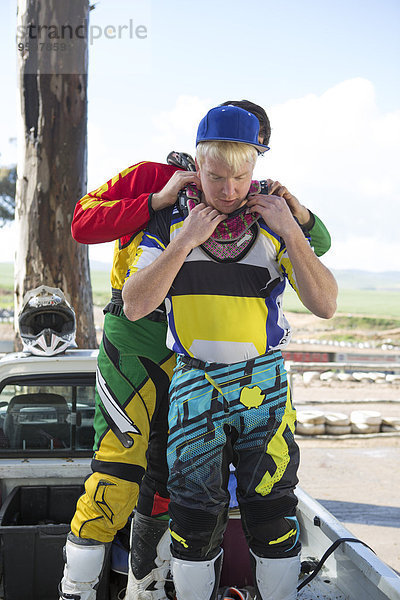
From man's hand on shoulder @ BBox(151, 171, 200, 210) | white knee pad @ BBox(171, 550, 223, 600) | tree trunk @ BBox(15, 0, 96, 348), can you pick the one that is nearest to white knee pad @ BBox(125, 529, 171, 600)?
white knee pad @ BBox(171, 550, 223, 600)

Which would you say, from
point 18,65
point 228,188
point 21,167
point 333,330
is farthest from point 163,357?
point 333,330

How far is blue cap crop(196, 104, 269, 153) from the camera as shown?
174 centimetres

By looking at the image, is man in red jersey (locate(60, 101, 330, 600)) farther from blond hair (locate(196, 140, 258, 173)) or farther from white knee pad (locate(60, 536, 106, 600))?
blond hair (locate(196, 140, 258, 173))

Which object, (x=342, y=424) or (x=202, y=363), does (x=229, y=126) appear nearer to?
(x=202, y=363)

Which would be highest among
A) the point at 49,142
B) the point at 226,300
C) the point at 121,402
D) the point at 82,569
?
the point at 49,142

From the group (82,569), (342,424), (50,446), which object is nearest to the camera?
(82,569)

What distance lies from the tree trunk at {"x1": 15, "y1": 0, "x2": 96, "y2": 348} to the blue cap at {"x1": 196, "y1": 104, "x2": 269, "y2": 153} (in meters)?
4.33

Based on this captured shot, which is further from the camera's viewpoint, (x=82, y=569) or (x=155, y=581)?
(x=155, y=581)

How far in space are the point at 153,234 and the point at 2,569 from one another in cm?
158

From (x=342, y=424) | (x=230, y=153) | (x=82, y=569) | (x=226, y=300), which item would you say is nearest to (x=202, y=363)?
(x=226, y=300)

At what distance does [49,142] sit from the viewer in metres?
5.88

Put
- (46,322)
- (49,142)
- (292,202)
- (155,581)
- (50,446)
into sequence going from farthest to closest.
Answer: (49,142) < (46,322) < (50,446) < (155,581) < (292,202)

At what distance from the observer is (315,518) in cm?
257

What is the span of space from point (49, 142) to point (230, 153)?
4.56 m
